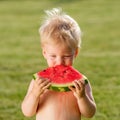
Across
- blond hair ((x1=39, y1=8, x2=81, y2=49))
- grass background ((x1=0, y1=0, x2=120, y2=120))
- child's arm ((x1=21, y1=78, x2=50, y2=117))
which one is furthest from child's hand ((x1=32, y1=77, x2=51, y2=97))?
grass background ((x1=0, y1=0, x2=120, y2=120))

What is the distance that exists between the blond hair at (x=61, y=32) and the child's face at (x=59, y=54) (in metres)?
0.04

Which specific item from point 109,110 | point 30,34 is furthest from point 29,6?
point 109,110

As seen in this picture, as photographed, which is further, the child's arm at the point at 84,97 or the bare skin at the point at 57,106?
the bare skin at the point at 57,106

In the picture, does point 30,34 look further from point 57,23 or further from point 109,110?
point 57,23

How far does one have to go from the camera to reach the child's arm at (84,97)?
3885mm

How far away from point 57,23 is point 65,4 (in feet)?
58.0

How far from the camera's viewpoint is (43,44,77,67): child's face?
13.2 feet

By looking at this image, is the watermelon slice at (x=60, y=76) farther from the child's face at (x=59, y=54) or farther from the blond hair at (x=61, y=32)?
the blond hair at (x=61, y=32)

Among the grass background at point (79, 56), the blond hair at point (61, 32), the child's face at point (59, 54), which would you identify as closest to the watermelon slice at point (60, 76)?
the child's face at point (59, 54)

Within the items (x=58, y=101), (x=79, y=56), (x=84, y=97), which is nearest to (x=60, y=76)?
(x=58, y=101)

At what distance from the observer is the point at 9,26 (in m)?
15.4

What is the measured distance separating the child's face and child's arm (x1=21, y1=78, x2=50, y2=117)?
7.8 inches

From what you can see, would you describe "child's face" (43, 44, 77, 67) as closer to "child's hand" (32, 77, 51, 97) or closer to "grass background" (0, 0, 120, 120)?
"child's hand" (32, 77, 51, 97)

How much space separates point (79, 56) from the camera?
10055 millimetres
